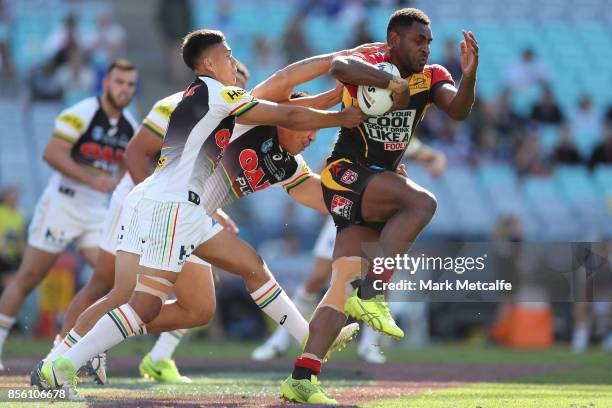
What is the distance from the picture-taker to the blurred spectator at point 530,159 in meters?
20.4

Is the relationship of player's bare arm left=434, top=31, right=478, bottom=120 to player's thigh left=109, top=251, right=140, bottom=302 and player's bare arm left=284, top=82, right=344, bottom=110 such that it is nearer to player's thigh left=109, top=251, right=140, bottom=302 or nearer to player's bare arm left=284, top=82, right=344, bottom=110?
player's bare arm left=284, top=82, right=344, bottom=110

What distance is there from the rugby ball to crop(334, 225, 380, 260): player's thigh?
800mm

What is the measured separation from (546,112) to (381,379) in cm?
1200

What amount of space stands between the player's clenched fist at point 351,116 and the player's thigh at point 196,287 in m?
1.98

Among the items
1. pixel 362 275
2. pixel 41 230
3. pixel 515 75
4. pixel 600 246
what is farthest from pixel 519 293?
pixel 362 275

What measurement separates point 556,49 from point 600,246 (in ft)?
26.7

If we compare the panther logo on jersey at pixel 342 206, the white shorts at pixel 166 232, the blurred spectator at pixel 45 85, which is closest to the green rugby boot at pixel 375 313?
the panther logo on jersey at pixel 342 206

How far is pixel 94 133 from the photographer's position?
11.1m

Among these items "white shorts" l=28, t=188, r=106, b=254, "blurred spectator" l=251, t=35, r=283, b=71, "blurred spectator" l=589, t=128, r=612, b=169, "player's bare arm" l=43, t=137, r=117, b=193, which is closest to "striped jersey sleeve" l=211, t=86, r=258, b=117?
"player's bare arm" l=43, t=137, r=117, b=193

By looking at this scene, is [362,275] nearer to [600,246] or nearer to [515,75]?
[600,246]

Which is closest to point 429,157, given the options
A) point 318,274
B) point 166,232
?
point 318,274

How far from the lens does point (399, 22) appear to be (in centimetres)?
770

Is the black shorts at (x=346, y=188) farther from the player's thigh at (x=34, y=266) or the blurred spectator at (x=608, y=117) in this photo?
the blurred spectator at (x=608, y=117)

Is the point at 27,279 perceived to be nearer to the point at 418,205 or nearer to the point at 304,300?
the point at 304,300
